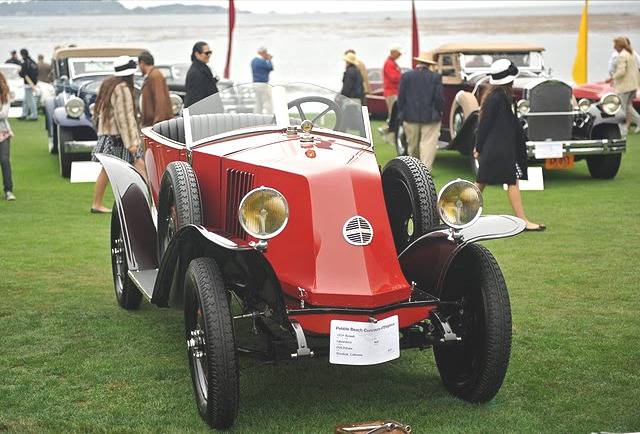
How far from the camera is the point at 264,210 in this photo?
4750 millimetres

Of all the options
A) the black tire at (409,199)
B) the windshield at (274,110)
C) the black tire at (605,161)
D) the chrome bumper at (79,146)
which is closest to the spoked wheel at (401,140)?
the black tire at (605,161)

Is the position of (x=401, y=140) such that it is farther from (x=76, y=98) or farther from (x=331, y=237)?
(x=331, y=237)

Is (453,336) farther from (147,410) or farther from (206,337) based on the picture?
(147,410)

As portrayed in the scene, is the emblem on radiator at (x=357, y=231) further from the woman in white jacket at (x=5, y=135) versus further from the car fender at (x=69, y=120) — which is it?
the car fender at (x=69, y=120)

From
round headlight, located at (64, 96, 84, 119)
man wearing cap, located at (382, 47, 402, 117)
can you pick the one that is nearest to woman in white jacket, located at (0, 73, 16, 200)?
round headlight, located at (64, 96, 84, 119)

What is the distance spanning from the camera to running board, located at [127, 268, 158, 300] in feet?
19.9

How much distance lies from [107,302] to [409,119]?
712 cm

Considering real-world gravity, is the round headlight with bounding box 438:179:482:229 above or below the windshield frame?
below

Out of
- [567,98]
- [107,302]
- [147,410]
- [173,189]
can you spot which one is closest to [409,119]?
[567,98]

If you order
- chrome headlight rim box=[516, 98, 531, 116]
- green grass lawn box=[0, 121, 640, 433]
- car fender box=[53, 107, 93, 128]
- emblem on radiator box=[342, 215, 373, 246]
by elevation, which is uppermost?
emblem on radiator box=[342, 215, 373, 246]

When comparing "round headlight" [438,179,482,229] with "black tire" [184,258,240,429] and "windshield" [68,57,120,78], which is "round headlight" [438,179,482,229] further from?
"windshield" [68,57,120,78]

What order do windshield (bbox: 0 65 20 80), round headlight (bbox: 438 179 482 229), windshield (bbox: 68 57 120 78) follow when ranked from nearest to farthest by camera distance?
1. round headlight (bbox: 438 179 482 229)
2. windshield (bbox: 68 57 120 78)
3. windshield (bbox: 0 65 20 80)

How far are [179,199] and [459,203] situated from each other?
149 centimetres

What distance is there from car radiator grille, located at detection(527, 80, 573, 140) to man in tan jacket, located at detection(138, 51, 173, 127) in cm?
478
